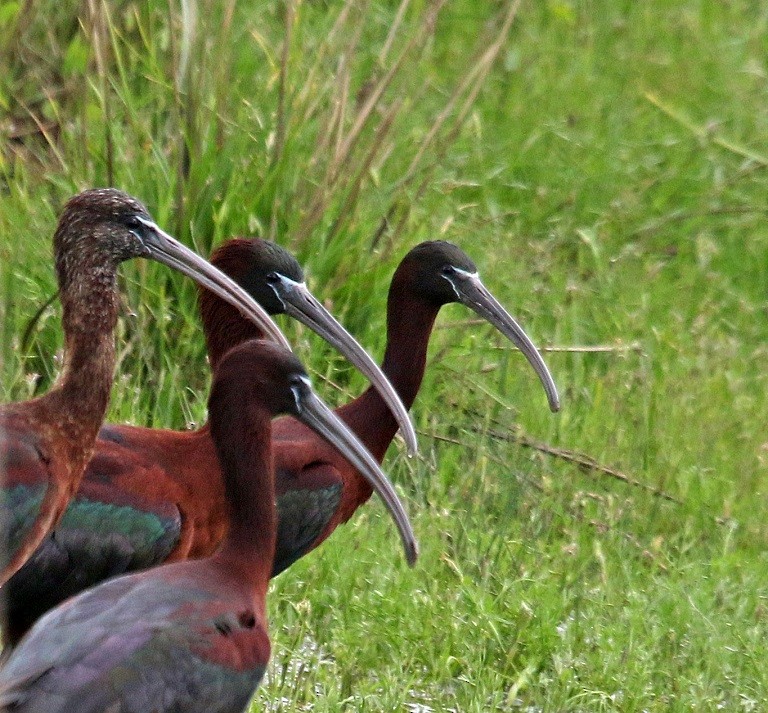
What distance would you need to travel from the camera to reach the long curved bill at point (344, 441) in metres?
4.00

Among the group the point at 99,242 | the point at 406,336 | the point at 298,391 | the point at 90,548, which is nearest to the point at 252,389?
the point at 298,391

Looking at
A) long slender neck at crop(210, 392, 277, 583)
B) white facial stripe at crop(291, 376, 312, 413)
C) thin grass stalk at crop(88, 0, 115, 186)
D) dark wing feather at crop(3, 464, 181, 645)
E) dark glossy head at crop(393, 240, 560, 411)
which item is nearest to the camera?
long slender neck at crop(210, 392, 277, 583)

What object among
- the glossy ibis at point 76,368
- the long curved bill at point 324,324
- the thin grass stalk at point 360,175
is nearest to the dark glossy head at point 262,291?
the long curved bill at point 324,324

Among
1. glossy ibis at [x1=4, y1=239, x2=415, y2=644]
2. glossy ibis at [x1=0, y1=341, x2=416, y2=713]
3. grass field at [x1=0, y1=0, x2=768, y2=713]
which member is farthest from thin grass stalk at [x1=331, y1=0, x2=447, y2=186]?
glossy ibis at [x1=0, y1=341, x2=416, y2=713]

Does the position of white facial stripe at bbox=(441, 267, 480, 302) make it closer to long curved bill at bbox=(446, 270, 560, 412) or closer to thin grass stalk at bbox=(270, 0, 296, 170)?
long curved bill at bbox=(446, 270, 560, 412)

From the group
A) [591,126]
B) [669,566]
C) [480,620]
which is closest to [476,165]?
[591,126]

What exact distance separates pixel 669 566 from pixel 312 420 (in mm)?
1574

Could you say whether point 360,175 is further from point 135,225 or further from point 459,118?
point 135,225

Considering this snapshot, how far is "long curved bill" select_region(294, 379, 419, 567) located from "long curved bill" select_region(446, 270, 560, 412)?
0.97m

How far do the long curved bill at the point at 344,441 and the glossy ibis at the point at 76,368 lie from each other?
1.24ft

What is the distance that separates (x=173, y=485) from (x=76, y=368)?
43 cm

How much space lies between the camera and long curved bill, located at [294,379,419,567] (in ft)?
13.1

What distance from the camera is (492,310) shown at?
5.02 metres

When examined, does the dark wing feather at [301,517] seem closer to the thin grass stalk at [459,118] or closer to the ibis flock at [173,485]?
the ibis flock at [173,485]
